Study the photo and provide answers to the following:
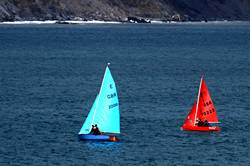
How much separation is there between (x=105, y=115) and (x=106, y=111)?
1.34ft

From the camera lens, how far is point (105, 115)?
78812 millimetres

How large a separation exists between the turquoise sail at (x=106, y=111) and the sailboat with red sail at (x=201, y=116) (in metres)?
7.69

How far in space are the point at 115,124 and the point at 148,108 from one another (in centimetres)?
1881

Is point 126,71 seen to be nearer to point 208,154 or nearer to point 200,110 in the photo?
point 200,110

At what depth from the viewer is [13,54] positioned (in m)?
188

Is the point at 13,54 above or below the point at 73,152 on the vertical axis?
above

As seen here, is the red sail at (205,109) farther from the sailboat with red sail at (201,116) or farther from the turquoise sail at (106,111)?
the turquoise sail at (106,111)

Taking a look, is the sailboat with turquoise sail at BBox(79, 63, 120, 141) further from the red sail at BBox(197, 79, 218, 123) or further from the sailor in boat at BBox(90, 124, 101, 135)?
the red sail at BBox(197, 79, 218, 123)

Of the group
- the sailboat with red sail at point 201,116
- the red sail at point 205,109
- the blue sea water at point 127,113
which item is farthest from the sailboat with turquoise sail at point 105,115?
the red sail at point 205,109

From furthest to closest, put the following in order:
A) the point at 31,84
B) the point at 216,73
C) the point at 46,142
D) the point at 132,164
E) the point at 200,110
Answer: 1. the point at 216,73
2. the point at 31,84
3. the point at 200,110
4. the point at 46,142
5. the point at 132,164

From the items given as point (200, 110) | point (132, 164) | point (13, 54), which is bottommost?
point (132, 164)

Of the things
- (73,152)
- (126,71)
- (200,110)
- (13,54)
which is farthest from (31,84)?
(13,54)

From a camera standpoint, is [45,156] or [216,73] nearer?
[45,156]

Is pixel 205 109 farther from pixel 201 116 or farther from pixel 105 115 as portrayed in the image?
pixel 105 115
